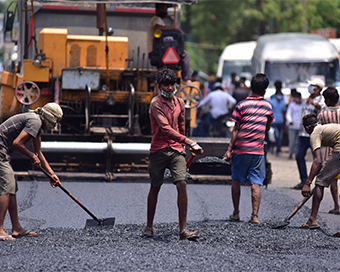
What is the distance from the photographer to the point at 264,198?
28.4 ft

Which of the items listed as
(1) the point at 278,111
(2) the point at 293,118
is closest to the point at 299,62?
(1) the point at 278,111

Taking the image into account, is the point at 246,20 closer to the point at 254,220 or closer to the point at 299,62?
the point at 299,62

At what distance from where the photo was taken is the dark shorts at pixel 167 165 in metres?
6.00

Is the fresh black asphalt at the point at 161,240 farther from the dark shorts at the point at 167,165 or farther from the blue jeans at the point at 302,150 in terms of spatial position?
the blue jeans at the point at 302,150

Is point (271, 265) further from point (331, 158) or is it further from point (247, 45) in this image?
point (247, 45)

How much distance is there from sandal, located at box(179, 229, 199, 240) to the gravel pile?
0.19 ft

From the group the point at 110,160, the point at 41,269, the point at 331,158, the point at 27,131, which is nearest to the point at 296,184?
the point at 110,160

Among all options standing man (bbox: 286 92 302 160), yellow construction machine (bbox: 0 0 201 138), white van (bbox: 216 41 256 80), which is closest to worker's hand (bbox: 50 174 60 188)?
yellow construction machine (bbox: 0 0 201 138)

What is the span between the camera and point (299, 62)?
1794 centimetres

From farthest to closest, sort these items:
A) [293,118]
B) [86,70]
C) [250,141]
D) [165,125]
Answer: [293,118] < [86,70] < [250,141] < [165,125]

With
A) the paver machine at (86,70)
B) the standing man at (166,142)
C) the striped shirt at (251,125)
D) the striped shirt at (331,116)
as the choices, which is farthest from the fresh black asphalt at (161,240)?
the paver machine at (86,70)

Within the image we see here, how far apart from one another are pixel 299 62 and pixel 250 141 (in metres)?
11.5

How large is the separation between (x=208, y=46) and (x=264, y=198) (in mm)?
30619

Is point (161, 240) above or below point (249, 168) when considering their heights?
below
